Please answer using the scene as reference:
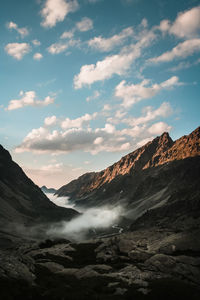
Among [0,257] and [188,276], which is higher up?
[0,257]

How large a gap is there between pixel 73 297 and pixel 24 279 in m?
9.67

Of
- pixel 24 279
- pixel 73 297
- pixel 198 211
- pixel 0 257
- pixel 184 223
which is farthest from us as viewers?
pixel 198 211

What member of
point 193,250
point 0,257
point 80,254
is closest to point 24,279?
point 0,257

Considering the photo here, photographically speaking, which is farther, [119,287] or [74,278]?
[74,278]

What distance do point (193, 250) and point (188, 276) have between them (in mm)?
30941

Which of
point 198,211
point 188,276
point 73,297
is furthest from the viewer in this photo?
point 198,211

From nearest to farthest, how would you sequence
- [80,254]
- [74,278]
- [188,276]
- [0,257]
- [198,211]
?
[0,257], [74,278], [188,276], [80,254], [198,211]

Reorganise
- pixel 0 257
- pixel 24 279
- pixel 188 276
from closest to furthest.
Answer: pixel 24 279
pixel 0 257
pixel 188 276

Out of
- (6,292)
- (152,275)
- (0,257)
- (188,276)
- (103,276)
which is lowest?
(188,276)

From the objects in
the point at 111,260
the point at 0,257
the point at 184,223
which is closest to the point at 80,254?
the point at 111,260

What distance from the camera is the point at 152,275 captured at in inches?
1948

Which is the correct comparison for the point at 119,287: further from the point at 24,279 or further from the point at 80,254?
the point at 80,254

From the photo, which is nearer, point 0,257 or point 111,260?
point 0,257

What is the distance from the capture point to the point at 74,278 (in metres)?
49.4
